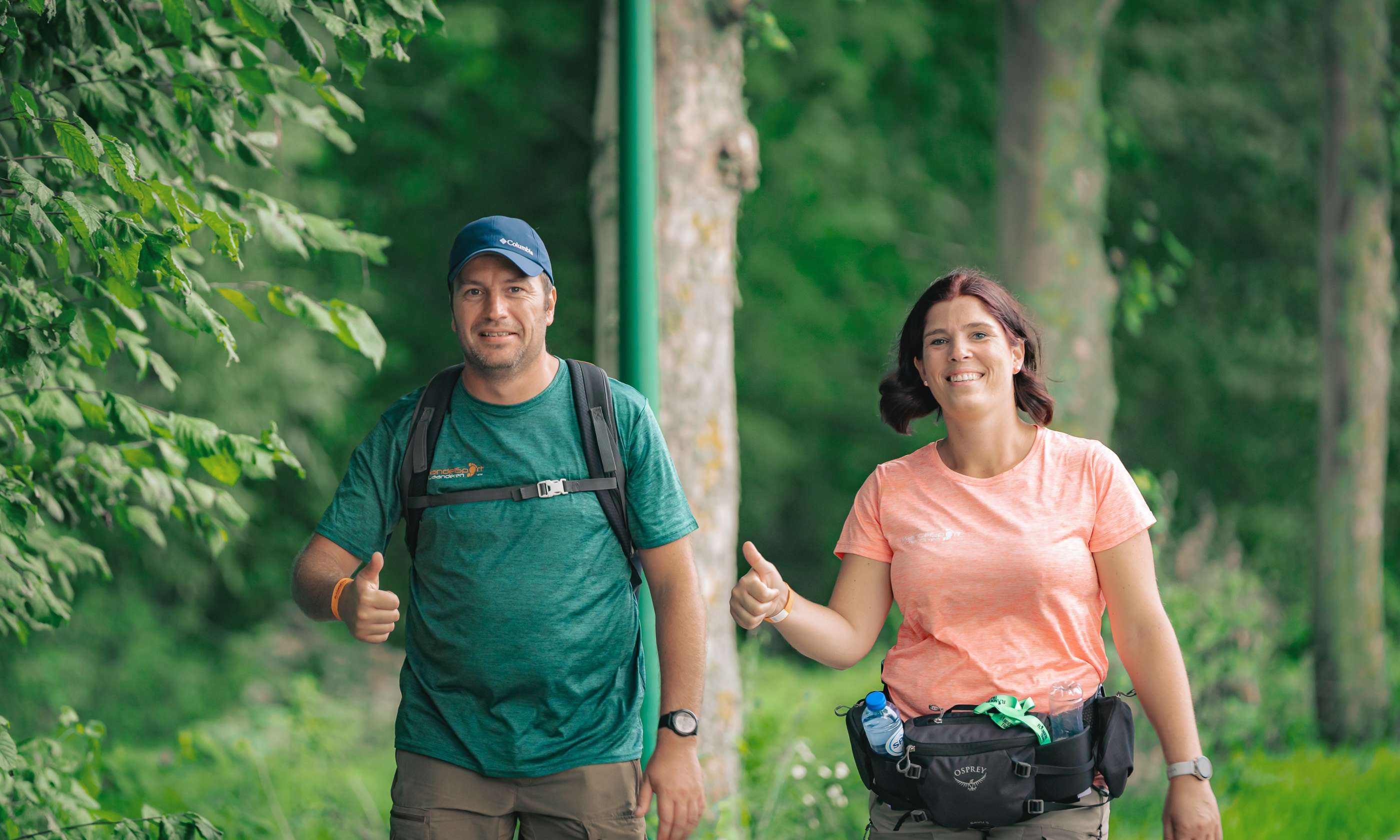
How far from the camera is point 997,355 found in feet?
8.82

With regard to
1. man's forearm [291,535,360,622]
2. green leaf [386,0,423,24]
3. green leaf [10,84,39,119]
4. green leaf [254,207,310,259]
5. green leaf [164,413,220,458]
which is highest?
green leaf [386,0,423,24]

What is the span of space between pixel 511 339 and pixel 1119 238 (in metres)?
6.69

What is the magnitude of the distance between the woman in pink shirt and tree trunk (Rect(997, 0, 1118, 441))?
12.9 feet

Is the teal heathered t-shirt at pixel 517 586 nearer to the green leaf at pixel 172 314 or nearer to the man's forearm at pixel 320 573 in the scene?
the man's forearm at pixel 320 573

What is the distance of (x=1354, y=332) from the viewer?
919 cm

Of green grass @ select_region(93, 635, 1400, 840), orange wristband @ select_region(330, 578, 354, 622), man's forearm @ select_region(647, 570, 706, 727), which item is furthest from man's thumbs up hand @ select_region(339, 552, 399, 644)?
green grass @ select_region(93, 635, 1400, 840)

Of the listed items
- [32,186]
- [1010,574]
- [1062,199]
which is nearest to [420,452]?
[32,186]

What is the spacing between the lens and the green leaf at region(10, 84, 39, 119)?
2.48m

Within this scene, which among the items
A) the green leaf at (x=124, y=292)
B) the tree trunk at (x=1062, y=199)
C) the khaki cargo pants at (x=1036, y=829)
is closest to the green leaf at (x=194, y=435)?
the green leaf at (x=124, y=292)

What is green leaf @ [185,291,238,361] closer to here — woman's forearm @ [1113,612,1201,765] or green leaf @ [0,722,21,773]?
green leaf @ [0,722,21,773]

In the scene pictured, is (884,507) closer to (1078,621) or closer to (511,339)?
(1078,621)

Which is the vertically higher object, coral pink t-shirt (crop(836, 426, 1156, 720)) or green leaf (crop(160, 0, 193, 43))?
green leaf (crop(160, 0, 193, 43))

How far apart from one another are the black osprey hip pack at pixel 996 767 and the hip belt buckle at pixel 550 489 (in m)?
0.85

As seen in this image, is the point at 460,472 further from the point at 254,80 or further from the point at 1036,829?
the point at 1036,829
